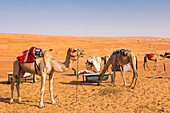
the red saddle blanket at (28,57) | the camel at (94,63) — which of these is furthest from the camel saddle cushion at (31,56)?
the camel at (94,63)

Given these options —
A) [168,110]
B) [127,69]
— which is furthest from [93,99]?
[127,69]

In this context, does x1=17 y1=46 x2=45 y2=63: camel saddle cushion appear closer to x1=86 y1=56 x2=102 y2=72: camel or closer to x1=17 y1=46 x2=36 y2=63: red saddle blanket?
x1=17 y1=46 x2=36 y2=63: red saddle blanket

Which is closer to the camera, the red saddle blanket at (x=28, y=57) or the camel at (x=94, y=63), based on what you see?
the red saddle blanket at (x=28, y=57)

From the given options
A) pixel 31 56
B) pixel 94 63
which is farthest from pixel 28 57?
pixel 94 63

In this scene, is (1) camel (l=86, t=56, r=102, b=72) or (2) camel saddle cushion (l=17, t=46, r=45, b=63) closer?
(2) camel saddle cushion (l=17, t=46, r=45, b=63)

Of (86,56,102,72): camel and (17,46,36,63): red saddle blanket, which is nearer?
(17,46,36,63): red saddle blanket

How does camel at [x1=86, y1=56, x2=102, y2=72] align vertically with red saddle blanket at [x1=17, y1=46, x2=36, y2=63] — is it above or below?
below

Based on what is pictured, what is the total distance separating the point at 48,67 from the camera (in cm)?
750

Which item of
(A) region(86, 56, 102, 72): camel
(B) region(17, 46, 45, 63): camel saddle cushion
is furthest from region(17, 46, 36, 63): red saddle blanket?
(A) region(86, 56, 102, 72): camel

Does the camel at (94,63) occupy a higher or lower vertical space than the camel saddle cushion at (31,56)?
lower

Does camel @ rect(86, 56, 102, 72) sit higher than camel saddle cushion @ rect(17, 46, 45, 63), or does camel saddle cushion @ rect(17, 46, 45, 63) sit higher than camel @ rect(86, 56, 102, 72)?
camel saddle cushion @ rect(17, 46, 45, 63)

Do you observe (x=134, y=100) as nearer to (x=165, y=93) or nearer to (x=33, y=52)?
(x=165, y=93)

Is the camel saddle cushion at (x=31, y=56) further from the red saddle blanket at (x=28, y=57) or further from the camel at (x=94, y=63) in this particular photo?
the camel at (x=94, y=63)

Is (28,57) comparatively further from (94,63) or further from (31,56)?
(94,63)
